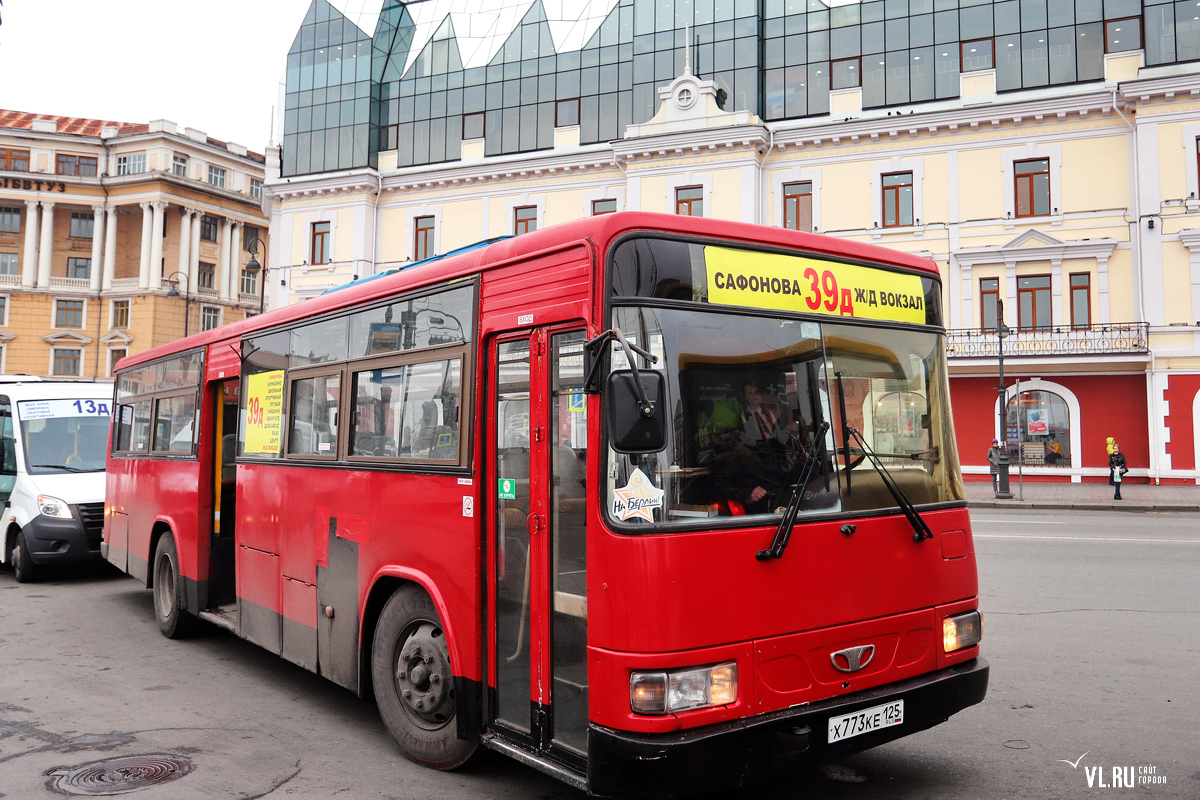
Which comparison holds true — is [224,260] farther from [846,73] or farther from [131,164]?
[846,73]

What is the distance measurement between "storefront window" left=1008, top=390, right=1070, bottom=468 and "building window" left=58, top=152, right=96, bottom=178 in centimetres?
6255

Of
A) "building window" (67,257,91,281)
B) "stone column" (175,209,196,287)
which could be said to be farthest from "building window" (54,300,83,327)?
"stone column" (175,209,196,287)

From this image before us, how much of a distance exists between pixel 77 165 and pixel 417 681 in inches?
2865

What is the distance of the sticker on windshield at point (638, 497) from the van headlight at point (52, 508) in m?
10.2

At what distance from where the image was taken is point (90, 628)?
347 inches

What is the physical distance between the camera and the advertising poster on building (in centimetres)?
680

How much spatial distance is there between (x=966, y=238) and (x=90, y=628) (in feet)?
94.1

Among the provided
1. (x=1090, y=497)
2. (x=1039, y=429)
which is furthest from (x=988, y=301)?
(x=1090, y=497)

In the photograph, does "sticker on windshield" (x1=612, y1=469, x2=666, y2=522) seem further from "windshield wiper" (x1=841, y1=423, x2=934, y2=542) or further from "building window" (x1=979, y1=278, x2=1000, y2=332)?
"building window" (x1=979, y1=278, x2=1000, y2=332)

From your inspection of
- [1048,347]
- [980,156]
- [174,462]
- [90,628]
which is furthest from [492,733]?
[980,156]

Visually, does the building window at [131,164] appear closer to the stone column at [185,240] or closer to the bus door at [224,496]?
the stone column at [185,240]

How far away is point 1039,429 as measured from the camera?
30.1 meters

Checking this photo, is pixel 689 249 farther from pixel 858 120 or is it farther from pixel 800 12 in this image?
Answer: pixel 800 12

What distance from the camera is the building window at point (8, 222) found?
65.8 m
